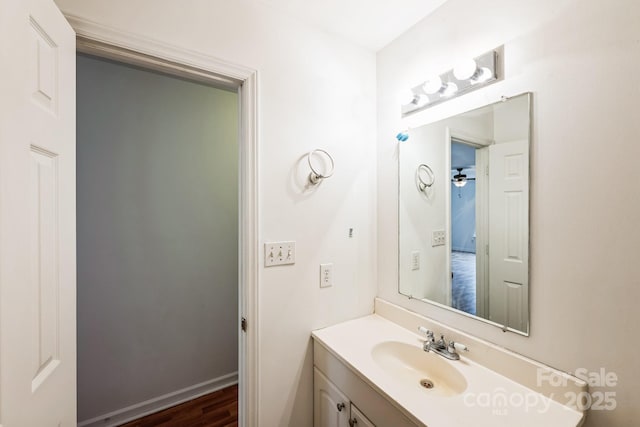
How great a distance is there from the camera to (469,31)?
1.17 meters

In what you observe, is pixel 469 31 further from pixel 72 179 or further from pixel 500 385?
pixel 72 179

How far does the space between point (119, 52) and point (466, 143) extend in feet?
4.86

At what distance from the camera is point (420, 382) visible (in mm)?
1179

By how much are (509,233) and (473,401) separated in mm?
631

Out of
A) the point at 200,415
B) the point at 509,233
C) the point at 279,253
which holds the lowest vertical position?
the point at 200,415

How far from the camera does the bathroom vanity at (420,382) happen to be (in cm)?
84

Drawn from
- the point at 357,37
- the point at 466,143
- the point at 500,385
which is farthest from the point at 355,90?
the point at 500,385

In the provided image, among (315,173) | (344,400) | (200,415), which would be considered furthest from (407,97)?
(200,415)

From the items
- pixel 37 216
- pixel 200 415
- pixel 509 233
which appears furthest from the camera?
pixel 200 415

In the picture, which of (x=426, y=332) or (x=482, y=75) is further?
(x=426, y=332)

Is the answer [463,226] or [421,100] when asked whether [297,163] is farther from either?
[463,226]

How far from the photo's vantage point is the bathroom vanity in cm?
84

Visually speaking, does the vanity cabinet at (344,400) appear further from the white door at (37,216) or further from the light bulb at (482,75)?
the light bulb at (482,75)

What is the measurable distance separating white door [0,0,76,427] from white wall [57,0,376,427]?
1.47 ft
